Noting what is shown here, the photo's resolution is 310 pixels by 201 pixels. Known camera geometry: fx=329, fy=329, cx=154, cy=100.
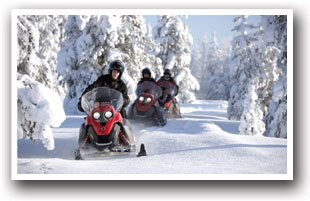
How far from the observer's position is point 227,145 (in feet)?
19.7

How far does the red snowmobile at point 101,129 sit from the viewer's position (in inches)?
218

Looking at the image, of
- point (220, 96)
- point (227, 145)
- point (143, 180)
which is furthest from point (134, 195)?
point (220, 96)

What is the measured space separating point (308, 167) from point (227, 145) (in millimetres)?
1372

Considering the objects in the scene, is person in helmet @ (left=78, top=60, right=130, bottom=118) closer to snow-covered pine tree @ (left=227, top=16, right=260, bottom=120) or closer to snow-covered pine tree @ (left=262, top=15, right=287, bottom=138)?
snow-covered pine tree @ (left=262, top=15, right=287, bottom=138)

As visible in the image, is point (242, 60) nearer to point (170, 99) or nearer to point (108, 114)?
point (170, 99)

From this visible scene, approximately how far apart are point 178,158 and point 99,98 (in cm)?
178

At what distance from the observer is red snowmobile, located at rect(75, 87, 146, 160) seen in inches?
218

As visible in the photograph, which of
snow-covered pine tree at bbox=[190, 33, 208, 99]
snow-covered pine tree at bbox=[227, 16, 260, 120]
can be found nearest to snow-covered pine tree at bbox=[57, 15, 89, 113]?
snow-covered pine tree at bbox=[227, 16, 260, 120]

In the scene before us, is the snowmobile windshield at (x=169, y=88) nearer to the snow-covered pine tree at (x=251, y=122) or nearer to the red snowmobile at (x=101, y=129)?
the snow-covered pine tree at (x=251, y=122)

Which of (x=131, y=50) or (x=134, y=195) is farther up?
(x=131, y=50)

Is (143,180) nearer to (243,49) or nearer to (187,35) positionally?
(243,49)

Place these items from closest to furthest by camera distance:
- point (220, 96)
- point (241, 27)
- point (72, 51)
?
point (72, 51) < point (241, 27) < point (220, 96)

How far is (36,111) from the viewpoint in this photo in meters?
4.54

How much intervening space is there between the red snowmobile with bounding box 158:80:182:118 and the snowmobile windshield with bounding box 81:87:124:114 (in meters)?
5.11
